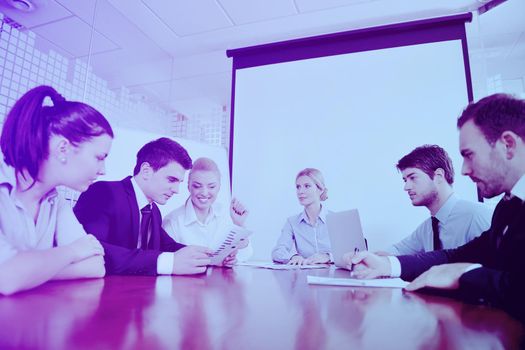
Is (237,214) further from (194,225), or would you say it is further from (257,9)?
(257,9)

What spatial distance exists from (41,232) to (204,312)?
527 mm

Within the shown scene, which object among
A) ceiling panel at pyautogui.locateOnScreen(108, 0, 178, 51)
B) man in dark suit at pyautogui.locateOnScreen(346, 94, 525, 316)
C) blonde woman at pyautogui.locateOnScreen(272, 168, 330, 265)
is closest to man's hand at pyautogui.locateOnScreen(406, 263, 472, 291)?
man in dark suit at pyautogui.locateOnScreen(346, 94, 525, 316)

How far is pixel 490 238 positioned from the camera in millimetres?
909

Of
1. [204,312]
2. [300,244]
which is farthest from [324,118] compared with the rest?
[204,312]

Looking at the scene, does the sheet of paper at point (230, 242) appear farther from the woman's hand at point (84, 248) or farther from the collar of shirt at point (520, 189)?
the collar of shirt at point (520, 189)

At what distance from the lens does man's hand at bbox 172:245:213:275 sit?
929 mm

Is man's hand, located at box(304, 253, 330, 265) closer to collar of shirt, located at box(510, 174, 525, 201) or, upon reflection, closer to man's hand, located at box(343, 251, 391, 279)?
man's hand, located at box(343, 251, 391, 279)

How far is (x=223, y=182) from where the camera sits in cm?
152

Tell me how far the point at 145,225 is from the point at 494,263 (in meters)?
1.15

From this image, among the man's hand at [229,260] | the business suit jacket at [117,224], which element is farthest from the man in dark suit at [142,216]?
the man's hand at [229,260]

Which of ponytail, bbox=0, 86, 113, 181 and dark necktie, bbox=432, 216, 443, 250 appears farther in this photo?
dark necktie, bbox=432, 216, 443, 250

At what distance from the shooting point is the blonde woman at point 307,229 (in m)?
2.06

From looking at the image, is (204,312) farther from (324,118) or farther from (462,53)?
(462,53)

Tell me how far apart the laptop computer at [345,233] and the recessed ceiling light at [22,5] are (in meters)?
2.46
